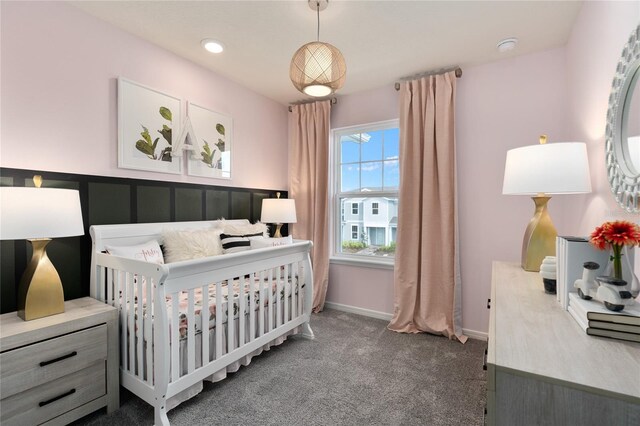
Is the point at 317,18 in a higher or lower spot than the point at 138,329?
higher

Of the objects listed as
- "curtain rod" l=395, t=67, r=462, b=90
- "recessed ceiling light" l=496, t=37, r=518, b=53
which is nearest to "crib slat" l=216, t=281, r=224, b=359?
"curtain rod" l=395, t=67, r=462, b=90

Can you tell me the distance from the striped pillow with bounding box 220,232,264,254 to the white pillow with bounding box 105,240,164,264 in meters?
0.50

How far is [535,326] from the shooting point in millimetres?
914

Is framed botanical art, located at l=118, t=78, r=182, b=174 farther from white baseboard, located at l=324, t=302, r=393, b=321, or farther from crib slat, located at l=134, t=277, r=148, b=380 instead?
white baseboard, located at l=324, t=302, r=393, b=321

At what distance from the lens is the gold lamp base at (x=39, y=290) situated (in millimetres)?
1468

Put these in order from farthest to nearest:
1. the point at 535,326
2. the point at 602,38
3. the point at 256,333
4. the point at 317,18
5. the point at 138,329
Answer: the point at 256,333, the point at 317,18, the point at 138,329, the point at 602,38, the point at 535,326

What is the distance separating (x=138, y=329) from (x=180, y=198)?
121 cm

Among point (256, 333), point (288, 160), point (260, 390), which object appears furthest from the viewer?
point (288, 160)

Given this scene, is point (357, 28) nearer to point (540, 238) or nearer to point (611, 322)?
point (540, 238)

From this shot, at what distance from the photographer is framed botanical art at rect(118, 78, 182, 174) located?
2.11m

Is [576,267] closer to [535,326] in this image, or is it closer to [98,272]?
[535,326]

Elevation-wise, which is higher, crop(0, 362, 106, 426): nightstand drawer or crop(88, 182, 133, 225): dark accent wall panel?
crop(88, 182, 133, 225): dark accent wall panel

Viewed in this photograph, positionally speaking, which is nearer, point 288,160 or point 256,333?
point 256,333

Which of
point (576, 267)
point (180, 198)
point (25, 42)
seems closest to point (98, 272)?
point (180, 198)
